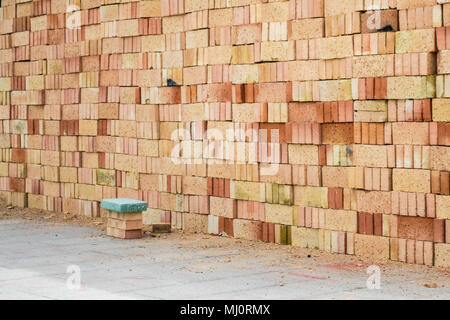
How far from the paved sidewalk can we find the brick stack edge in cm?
47

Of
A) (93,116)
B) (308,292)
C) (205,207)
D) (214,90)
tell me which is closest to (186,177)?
(205,207)

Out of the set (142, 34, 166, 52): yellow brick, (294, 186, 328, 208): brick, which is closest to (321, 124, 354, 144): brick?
(294, 186, 328, 208): brick

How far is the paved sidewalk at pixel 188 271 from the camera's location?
7.40m

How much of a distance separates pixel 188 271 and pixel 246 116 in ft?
8.48

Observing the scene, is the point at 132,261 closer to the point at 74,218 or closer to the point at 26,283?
the point at 26,283

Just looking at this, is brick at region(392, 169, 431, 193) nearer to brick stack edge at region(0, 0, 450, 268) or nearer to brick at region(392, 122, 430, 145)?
brick stack edge at region(0, 0, 450, 268)

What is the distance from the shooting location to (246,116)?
1040 centimetres

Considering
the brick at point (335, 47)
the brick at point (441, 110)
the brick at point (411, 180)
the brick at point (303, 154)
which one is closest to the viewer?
the brick at point (441, 110)

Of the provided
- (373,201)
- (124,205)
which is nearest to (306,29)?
(373,201)

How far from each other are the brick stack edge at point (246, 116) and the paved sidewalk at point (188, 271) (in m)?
0.47

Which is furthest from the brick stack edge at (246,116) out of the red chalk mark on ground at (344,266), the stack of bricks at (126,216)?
the stack of bricks at (126,216)

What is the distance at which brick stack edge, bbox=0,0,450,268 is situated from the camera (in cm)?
880

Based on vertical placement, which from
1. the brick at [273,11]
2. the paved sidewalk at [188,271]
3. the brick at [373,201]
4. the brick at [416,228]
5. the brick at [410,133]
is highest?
the brick at [273,11]

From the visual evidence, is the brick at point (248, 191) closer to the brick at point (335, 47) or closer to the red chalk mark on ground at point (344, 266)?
the red chalk mark on ground at point (344, 266)
